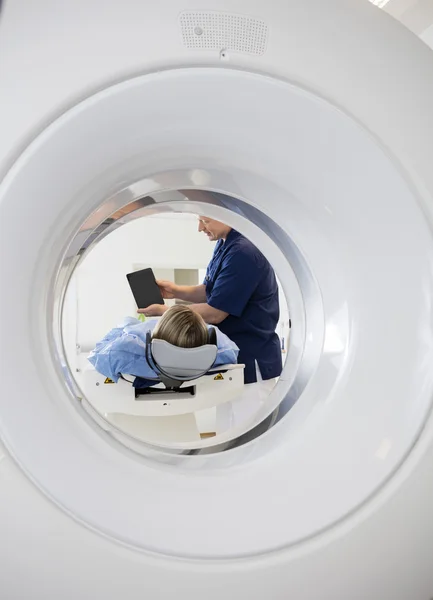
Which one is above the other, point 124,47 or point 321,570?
point 124,47

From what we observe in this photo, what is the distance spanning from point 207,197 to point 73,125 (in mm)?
426

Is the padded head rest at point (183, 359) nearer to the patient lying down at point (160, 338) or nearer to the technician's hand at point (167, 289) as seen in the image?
the patient lying down at point (160, 338)

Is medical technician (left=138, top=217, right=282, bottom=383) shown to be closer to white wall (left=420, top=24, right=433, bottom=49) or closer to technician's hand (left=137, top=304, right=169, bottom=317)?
technician's hand (left=137, top=304, right=169, bottom=317)

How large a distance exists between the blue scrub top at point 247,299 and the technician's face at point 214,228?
0.03 meters

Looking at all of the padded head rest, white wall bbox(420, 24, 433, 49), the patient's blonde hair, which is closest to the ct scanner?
the padded head rest

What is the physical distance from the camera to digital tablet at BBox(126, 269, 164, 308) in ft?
3.98

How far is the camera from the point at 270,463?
50 centimetres

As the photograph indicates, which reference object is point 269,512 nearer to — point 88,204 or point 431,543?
point 431,543

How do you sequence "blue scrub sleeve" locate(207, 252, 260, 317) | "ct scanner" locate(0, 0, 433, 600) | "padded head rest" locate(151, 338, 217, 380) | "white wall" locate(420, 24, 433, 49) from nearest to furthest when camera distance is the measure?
"ct scanner" locate(0, 0, 433, 600), "padded head rest" locate(151, 338, 217, 380), "blue scrub sleeve" locate(207, 252, 260, 317), "white wall" locate(420, 24, 433, 49)

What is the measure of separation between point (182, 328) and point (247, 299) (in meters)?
0.21

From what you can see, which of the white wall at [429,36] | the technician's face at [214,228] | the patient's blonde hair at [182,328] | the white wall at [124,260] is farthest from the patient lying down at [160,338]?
the white wall at [429,36]

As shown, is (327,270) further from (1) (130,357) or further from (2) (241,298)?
(1) (130,357)

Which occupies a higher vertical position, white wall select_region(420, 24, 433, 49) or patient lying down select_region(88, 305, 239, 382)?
white wall select_region(420, 24, 433, 49)

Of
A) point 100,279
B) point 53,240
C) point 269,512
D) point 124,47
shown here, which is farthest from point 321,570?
point 100,279
